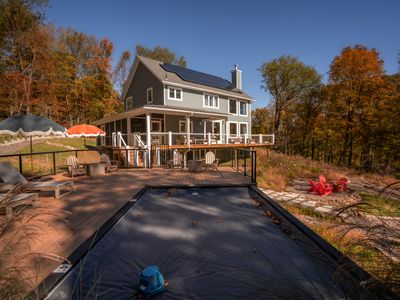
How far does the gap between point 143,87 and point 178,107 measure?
587cm

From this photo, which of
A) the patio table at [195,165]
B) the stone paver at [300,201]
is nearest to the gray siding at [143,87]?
the patio table at [195,165]

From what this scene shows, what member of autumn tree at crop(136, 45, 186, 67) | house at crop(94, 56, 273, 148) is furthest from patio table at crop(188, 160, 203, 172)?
autumn tree at crop(136, 45, 186, 67)

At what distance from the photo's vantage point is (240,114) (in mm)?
23938

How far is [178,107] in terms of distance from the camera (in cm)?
1608

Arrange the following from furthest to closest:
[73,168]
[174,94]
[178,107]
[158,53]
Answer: [158,53] → [174,94] → [178,107] → [73,168]

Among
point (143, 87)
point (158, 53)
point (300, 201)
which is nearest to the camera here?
point (300, 201)

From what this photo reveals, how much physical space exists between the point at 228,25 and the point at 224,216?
17.6m

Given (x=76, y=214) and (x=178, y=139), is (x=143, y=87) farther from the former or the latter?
(x=76, y=214)

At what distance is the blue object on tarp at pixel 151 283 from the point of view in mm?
2170

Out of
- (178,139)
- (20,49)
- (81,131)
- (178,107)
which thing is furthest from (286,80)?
(20,49)

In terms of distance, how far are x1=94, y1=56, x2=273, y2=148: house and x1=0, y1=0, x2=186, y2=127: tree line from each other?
8957mm

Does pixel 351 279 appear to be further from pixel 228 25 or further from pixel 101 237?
pixel 228 25

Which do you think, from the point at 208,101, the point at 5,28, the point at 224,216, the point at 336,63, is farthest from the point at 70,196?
the point at 336,63

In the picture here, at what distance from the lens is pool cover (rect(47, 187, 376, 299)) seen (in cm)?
215
